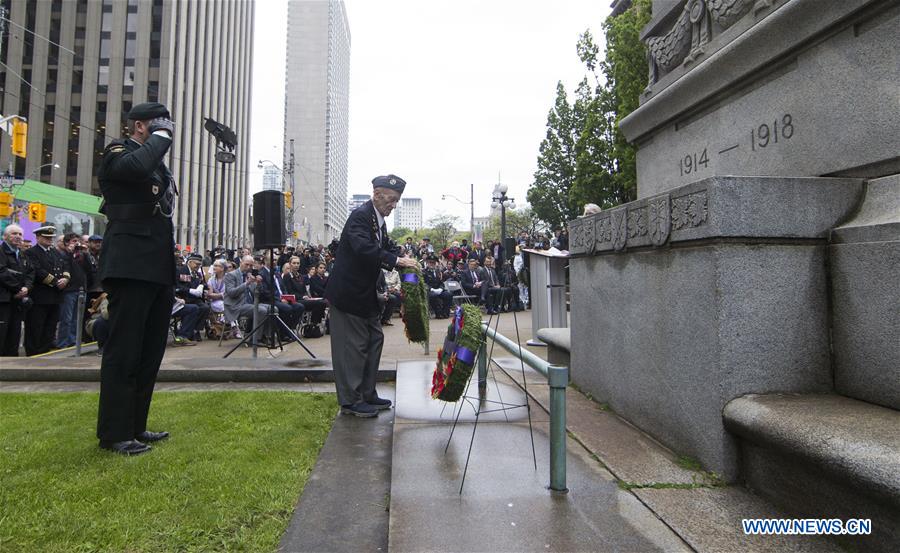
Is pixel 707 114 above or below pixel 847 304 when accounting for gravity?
above

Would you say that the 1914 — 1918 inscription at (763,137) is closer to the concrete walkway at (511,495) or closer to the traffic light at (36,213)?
the concrete walkway at (511,495)

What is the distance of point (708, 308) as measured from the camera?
3.07m

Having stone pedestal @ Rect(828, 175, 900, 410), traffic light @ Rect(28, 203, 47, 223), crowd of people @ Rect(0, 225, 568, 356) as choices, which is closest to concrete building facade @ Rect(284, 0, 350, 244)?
traffic light @ Rect(28, 203, 47, 223)

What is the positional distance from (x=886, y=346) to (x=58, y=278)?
455 inches

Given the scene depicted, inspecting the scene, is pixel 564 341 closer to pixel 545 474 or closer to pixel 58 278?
pixel 545 474

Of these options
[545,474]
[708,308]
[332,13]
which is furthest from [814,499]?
[332,13]

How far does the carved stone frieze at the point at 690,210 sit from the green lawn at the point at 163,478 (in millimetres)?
2836

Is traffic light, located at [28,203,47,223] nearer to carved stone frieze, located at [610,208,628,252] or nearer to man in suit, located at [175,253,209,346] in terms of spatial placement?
man in suit, located at [175,253,209,346]

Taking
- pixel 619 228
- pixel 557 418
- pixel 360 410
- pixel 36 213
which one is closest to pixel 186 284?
pixel 360 410

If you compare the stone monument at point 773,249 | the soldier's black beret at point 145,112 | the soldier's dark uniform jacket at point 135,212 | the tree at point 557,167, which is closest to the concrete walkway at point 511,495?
the stone monument at point 773,249

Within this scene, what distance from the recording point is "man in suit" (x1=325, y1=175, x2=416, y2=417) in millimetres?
4812

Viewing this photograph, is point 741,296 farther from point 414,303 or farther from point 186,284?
point 186,284

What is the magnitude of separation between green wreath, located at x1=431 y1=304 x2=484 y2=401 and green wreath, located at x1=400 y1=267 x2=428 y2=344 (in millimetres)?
1174

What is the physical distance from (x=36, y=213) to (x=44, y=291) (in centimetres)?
1311
